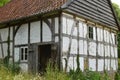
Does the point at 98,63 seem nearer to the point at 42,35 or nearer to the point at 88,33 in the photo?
the point at 88,33

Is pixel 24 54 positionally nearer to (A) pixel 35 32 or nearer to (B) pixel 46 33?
(A) pixel 35 32

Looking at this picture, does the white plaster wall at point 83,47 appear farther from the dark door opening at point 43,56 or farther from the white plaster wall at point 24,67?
the white plaster wall at point 24,67

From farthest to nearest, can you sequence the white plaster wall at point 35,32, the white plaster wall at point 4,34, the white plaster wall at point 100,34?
the white plaster wall at point 100,34 < the white plaster wall at point 4,34 < the white plaster wall at point 35,32

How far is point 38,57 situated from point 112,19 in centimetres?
824

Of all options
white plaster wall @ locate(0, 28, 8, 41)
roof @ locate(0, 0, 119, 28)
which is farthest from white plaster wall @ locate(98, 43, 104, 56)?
white plaster wall @ locate(0, 28, 8, 41)

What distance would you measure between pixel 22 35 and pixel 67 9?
12.7 feet

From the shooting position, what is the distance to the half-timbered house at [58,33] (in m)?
14.8

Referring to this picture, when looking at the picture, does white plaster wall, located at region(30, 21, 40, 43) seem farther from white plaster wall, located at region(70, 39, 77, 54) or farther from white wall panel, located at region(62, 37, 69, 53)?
white plaster wall, located at region(70, 39, 77, 54)

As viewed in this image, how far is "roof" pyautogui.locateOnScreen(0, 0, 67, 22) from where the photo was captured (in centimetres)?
1531

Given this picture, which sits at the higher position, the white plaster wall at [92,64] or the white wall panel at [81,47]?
the white wall panel at [81,47]

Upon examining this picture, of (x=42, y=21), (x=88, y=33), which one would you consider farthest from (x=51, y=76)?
(x=88, y=33)

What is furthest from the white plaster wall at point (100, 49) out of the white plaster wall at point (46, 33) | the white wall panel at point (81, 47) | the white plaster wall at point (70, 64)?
the white plaster wall at point (46, 33)

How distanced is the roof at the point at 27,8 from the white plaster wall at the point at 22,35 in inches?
31.8

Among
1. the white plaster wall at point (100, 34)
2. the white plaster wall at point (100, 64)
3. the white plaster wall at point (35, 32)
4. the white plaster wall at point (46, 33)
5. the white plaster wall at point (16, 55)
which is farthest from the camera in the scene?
the white plaster wall at point (100, 34)
